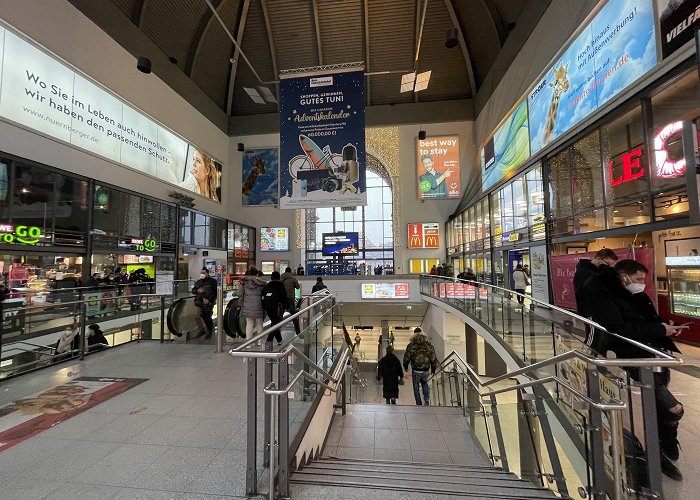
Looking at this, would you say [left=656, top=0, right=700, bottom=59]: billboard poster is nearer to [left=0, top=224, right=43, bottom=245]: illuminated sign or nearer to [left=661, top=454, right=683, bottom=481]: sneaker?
[left=661, top=454, right=683, bottom=481]: sneaker

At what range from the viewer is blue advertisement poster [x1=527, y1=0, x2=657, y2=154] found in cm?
535

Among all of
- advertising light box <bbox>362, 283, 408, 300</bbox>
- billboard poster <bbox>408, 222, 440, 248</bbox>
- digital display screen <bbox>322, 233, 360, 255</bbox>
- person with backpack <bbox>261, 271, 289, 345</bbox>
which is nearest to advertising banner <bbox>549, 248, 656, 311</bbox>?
person with backpack <bbox>261, 271, 289, 345</bbox>

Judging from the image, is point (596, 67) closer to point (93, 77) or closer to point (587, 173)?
point (587, 173)

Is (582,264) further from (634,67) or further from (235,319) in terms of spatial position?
(235,319)

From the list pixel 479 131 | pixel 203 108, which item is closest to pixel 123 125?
pixel 203 108

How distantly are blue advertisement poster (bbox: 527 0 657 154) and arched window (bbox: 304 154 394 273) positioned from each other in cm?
1166

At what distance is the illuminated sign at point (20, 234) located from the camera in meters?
7.74

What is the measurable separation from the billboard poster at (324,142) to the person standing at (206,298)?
238cm

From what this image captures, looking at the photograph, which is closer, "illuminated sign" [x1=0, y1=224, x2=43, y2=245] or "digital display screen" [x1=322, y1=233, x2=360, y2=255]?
"illuminated sign" [x1=0, y1=224, x2=43, y2=245]

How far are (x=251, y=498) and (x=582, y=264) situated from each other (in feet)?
11.8

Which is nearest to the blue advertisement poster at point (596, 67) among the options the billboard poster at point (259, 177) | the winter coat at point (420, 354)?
the winter coat at point (420, 354)

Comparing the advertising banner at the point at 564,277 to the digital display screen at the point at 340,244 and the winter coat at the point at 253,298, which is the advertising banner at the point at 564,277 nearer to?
the winter coat at the point at 253,298

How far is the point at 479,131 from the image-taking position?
54.7 ft

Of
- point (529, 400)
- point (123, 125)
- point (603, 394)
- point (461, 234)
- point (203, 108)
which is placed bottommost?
point (529, 400)
